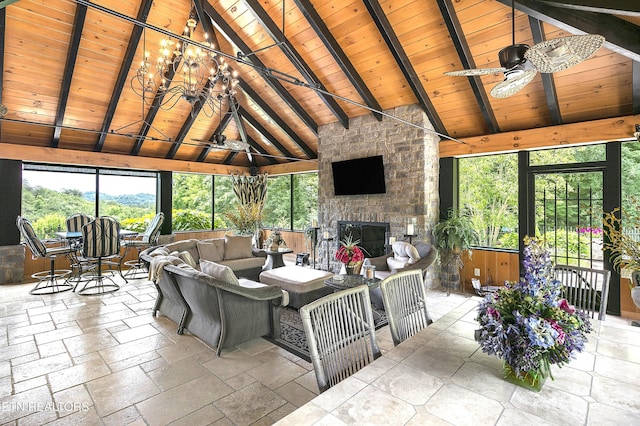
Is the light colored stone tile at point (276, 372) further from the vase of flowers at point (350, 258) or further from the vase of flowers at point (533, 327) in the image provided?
the vase of flowers at point (533, 327)

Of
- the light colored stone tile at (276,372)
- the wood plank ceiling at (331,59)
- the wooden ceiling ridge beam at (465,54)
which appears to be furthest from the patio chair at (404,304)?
the wooden ceiling ridge beam at (465,54)

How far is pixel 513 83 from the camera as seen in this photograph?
108 inches

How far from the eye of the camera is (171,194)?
8391 mm

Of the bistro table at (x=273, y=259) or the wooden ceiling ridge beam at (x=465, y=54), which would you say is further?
the bistro table at (x=273, y=259)

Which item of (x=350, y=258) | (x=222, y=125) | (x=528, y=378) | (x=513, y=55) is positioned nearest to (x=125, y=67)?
(x=222, y=125)

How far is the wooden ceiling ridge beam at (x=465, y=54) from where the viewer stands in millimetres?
3727

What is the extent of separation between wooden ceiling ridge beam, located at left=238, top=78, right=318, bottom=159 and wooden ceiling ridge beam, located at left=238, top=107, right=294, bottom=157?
2.46ft

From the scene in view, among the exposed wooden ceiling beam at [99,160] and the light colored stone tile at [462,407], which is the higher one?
the exposed wooden ceiling beam at [99,160]

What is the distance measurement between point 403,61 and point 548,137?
243 centimetres

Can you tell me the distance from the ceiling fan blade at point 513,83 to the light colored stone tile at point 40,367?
15.5 ft

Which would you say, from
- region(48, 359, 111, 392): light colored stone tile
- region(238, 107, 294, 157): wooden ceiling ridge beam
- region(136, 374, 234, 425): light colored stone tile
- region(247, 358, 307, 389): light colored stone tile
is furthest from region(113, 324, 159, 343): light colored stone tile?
region(238, 107, 294, 157): wooden ceiling ridge beam

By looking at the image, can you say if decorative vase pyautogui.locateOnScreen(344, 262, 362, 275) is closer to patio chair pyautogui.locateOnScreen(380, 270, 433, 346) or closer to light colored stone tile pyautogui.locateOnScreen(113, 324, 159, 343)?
patio chair pyautogui.locateOnScreen(380, 270, 433, 346)

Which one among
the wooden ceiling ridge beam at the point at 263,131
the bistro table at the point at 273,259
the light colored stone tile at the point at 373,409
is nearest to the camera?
the light colored stone tile at the point at 373,409

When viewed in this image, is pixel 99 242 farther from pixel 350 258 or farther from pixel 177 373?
pixel 350 258
